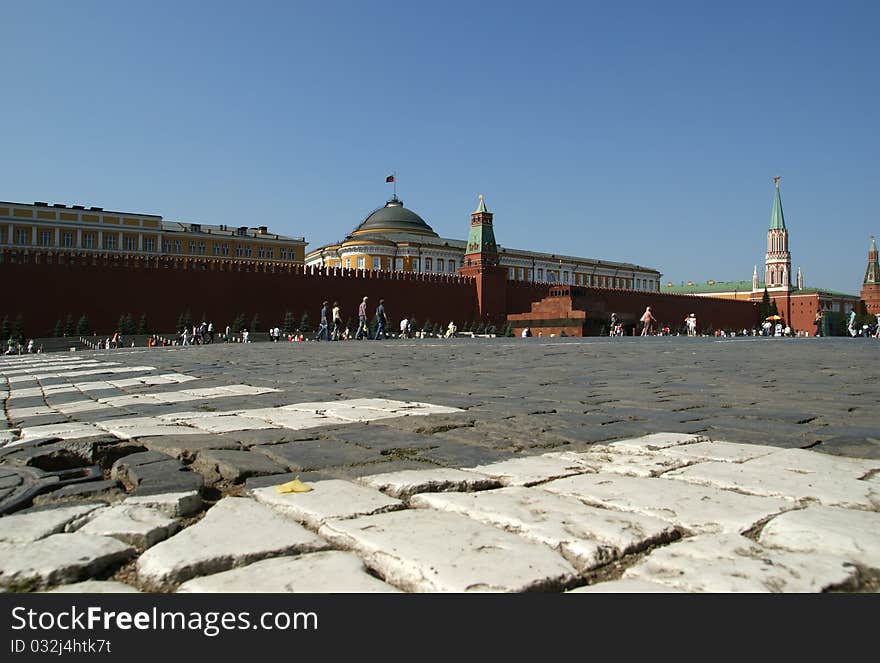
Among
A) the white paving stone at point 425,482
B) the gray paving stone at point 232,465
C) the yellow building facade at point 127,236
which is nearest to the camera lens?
the white paving stone at point 425,482

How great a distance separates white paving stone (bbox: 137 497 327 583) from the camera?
1.29 metres

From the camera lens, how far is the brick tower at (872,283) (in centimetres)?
8856

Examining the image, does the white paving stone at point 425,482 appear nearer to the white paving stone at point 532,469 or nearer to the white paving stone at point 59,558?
the white paving stone at point 532,469

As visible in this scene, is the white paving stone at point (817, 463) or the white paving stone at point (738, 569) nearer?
the white paving stone at point (738, 569)

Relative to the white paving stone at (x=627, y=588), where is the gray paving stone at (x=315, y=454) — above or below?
below

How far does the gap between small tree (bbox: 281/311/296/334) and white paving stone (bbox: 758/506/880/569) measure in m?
32.0

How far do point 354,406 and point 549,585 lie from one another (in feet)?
9.69

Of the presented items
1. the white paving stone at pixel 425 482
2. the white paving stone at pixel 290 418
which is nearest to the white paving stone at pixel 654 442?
the white paving stone at pixel 425 482

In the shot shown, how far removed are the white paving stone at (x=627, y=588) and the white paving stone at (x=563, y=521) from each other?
0.29ft

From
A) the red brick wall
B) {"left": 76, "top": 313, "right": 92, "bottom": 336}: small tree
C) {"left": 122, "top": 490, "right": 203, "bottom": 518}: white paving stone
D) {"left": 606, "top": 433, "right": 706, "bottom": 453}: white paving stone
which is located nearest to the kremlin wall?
the red brick wall

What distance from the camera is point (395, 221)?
66.9m

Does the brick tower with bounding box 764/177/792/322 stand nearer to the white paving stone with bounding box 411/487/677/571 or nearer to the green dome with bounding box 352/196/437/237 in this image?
the green dome with bounding box 352/196/437/237

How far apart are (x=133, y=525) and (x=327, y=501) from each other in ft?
1.51
